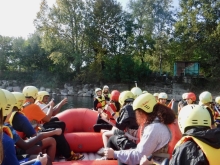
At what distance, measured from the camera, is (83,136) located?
16.3ft

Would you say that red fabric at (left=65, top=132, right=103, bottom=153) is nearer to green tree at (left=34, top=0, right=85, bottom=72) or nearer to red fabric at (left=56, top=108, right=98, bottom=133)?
red fabric at (left=56, top=108, right=98, bottom=133)

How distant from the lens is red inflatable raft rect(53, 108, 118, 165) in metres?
3.43

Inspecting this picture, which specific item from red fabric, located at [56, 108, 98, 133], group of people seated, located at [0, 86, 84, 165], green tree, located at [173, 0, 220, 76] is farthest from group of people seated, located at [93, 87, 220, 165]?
green tree, located at [173, 0, 220, 76]

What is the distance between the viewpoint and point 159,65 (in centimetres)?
2997

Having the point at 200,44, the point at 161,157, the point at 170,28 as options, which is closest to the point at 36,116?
the point at 161,157

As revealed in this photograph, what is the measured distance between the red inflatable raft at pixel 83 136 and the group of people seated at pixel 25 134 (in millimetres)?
298

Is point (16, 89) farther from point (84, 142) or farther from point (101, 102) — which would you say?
point (84, 142)

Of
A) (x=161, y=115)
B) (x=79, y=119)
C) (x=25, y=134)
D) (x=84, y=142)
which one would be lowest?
(x=84, y=142)

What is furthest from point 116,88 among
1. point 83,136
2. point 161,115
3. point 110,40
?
Result: point 161,115

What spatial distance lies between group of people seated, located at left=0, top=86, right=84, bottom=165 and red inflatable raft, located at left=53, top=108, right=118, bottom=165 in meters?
0.30

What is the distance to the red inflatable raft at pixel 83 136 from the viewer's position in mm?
3430

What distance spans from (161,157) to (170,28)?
1125 inches

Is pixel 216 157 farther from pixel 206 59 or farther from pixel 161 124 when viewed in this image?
pixel 206 59

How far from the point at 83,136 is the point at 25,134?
168 cm
